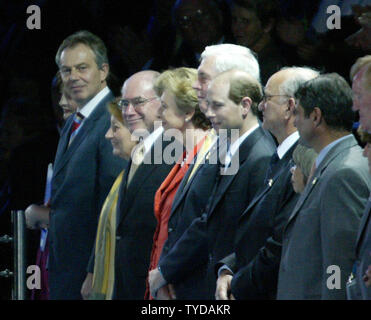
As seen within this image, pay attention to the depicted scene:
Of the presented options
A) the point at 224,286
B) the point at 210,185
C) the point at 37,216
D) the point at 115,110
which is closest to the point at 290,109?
the point at 210,185

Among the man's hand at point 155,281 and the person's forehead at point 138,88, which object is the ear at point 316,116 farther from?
the person's forehead at point 138,88

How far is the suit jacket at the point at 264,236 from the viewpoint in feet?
14.7

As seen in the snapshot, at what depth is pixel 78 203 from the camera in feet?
19.4

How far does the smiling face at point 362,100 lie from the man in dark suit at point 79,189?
7.18 ft

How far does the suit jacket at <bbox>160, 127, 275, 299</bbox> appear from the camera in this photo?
4797 millimetres

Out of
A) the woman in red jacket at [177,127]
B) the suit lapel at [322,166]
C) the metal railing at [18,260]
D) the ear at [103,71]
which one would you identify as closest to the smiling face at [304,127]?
the suit lapel at [322,166]

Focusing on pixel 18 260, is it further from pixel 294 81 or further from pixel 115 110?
pixel 294 81

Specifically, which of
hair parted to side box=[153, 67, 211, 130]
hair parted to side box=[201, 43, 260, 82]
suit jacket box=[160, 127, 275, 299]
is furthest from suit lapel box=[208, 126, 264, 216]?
hair parted to side box=[153, 67, 211, 130]

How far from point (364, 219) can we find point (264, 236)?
2.56 ft

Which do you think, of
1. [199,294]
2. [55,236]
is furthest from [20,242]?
[199,294]

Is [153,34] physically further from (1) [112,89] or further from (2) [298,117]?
(2) [298,117]

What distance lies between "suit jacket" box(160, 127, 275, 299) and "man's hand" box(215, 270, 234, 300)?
134 mm

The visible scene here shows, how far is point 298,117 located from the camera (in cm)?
436

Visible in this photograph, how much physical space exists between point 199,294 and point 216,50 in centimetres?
121
